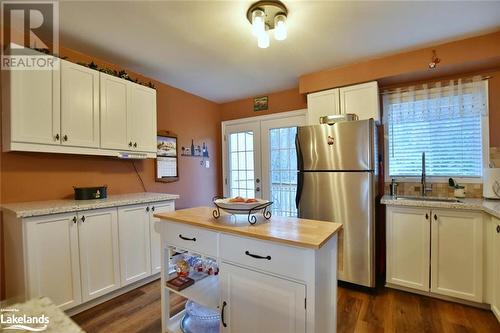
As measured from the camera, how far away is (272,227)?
4.42 ft

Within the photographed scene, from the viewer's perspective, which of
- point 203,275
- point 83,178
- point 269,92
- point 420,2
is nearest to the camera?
point 420,2

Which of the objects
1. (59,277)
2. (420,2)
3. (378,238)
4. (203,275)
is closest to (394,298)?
(378,238)

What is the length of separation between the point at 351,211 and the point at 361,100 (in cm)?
122

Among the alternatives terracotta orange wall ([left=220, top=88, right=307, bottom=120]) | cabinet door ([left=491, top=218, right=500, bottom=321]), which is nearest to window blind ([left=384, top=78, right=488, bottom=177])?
cabinet door ([left=491, top=218, right=500, bottom=321])

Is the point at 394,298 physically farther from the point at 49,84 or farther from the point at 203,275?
the point at 49,84

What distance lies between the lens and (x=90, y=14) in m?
1.79

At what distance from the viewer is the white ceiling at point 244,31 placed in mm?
1736

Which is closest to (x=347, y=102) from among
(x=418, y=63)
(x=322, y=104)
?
(x=322, y=104)

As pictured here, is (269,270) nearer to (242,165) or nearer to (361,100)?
(361,100)

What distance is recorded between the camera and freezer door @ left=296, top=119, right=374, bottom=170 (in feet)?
7.60

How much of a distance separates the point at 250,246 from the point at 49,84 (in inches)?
81.6

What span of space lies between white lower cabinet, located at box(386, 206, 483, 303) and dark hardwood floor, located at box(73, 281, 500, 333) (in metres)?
0.14
